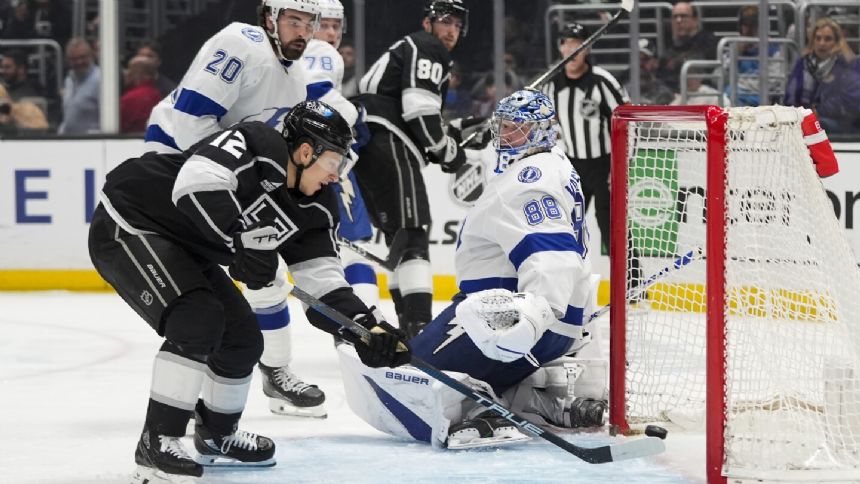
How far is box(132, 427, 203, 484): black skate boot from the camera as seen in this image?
286cm

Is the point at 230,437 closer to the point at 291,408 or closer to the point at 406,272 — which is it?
the point at 291,408

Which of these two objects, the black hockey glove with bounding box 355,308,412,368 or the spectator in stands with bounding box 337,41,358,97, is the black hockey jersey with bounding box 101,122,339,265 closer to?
the black hockey glove with bounding box 355,308,412,368

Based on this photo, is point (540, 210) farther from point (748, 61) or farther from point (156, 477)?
point (748, 61)

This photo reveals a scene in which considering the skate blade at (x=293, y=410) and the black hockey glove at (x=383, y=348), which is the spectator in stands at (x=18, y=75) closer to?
the skate blade at (x=293, y=410)

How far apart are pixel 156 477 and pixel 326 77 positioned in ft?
6.12

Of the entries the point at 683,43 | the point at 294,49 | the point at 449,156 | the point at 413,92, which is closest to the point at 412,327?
the point at 449,156

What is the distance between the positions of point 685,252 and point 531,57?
2612 mm

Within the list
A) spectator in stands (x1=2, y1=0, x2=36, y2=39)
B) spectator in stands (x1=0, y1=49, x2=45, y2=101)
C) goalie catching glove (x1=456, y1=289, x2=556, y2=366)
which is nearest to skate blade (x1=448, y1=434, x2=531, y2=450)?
goalie catching glove (x1=456, y1=289, x2=556, y2=366)

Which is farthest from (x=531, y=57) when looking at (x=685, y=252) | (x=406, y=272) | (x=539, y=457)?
(x=539, y=457)

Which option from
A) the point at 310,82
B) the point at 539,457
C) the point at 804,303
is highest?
the point at 310,82

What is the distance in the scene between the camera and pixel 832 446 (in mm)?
2975

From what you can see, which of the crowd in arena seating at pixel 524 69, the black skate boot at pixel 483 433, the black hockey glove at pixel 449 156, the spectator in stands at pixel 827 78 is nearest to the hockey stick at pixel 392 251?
the black hockey glove at pixel 449 156

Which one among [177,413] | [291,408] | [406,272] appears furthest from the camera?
[406,272]

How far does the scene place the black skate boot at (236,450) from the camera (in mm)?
3174
